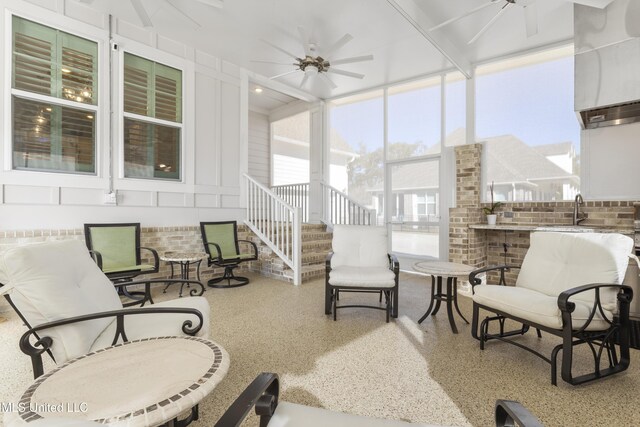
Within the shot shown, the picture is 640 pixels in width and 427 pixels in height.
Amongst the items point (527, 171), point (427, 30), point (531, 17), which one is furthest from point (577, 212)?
point (427, 30)

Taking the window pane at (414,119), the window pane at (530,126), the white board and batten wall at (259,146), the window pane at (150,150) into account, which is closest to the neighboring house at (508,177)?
the window pane at (530,126)

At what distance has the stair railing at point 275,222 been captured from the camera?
4.70m

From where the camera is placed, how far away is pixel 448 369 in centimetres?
221

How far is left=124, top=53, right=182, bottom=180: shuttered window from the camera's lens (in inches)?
173

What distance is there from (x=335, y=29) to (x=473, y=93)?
Answer: 262cm

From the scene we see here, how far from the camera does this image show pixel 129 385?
1076 mm

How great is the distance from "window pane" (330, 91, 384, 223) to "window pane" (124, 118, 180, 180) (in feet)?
11.4

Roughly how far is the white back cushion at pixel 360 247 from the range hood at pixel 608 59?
8.27ft

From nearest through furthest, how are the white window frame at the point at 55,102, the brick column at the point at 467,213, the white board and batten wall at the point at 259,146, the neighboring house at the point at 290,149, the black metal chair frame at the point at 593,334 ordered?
the black metal chair frame at the point at 593,334
the white window frame at the point at 55,102
the brick column at the point at 467,213
the white board and batten wall at the point at 259,146
the neighboring house at the point at 290,149

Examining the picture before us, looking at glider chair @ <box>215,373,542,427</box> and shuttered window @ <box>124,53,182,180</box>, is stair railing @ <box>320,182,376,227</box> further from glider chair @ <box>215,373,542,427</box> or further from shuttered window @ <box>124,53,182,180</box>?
glider chair @ <box>215,373,542,427</box>

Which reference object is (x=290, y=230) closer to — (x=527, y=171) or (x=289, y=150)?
(x=289, y=150)

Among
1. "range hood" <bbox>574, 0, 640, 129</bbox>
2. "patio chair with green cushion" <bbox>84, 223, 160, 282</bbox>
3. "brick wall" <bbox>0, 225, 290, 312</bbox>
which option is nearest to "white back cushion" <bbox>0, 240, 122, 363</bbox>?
"patio chair with green cushion" <bbox>84, 223, 160, 282</bbox>

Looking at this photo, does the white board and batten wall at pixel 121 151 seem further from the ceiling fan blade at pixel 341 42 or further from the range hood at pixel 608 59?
the range hood at pixel 608 59

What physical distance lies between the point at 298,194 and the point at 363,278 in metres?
4.75
